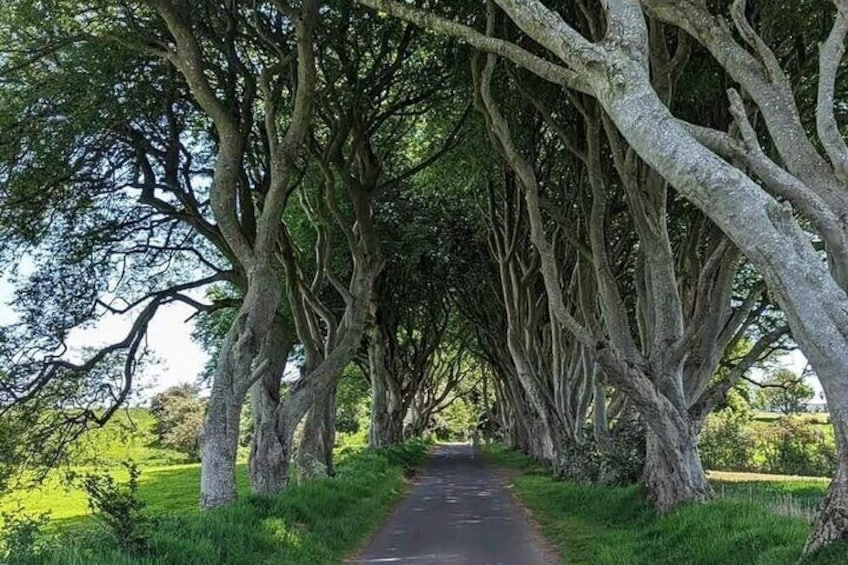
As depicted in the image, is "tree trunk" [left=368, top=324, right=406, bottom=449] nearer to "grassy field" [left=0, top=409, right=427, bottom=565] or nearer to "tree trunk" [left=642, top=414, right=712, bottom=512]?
"grassy field" [left=0, top=409, right=427, bottom=565]

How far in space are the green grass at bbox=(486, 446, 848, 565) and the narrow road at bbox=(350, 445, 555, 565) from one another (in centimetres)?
55

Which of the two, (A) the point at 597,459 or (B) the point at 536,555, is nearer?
(B) the point at 536,555

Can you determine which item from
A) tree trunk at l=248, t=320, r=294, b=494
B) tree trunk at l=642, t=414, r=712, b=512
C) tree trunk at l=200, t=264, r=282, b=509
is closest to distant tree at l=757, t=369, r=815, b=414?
tree trunk at l=642, t=414, r=712, b=512

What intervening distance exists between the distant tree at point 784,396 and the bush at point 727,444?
2.38 m

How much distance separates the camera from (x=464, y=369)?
61.1 meters

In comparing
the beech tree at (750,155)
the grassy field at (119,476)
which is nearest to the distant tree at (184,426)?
the grassy field at (119,476)

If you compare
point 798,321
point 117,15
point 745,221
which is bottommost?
point 798,321

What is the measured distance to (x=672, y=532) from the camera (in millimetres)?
9820

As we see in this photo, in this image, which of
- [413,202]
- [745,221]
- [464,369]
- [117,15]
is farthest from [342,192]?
[464,369]

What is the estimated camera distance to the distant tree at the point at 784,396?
1533 inches

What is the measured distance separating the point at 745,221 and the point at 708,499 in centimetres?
666

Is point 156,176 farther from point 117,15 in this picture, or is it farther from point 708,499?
point 708,499

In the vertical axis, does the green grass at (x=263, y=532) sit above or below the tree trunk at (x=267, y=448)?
below

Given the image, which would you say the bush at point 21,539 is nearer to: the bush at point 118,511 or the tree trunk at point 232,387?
the bush at point 118,511
